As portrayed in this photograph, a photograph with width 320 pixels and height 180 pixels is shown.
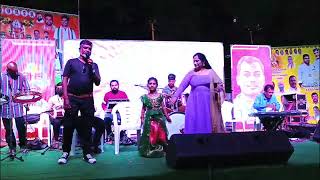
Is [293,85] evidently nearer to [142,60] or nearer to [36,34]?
[142,60]

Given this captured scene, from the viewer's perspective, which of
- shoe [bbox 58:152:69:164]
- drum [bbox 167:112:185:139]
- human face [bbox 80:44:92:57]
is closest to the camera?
shoe [bbox 58:152:69:164]

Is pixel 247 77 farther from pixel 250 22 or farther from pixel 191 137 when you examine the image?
pixel 191 137

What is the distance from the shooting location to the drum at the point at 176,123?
252 inches

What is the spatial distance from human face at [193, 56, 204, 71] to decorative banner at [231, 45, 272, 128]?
0.55 meters

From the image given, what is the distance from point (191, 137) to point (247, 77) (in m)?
2.47

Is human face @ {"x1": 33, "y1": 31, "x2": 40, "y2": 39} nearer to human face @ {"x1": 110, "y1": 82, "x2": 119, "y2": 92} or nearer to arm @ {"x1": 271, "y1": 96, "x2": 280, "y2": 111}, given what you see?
human face @ {"x1": 110, "y1": 82, "x2": 119, "y2": 92}

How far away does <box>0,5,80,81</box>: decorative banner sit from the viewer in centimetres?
591

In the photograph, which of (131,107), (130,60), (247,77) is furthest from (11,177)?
(247,77)

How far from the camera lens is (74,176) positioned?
450 centimetres

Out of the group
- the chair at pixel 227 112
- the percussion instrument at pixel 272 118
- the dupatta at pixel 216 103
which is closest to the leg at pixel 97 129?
the dupatta at pixel 216 103

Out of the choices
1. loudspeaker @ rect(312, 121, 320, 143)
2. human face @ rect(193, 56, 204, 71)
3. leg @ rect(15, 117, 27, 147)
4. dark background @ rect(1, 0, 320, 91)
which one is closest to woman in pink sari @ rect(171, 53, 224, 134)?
human face @ rect(193, 56, 204, 71)

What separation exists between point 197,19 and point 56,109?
228 centimetres

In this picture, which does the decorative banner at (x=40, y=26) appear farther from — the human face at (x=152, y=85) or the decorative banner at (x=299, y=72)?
the decorative banner at (x=299, y=72)

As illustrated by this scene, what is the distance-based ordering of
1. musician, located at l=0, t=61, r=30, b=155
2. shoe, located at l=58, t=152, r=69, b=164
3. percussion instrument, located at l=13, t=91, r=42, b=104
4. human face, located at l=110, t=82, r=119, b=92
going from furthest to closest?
1. human face, located at l=110, t=82, r=119, b=92
2. percussion instrument, located at l=13, t=91, r=42, b=104
3. musician, located at l=0, t=61, r=30, b=155
4. shoe, located at l=58, t=152, r=69, b=164
